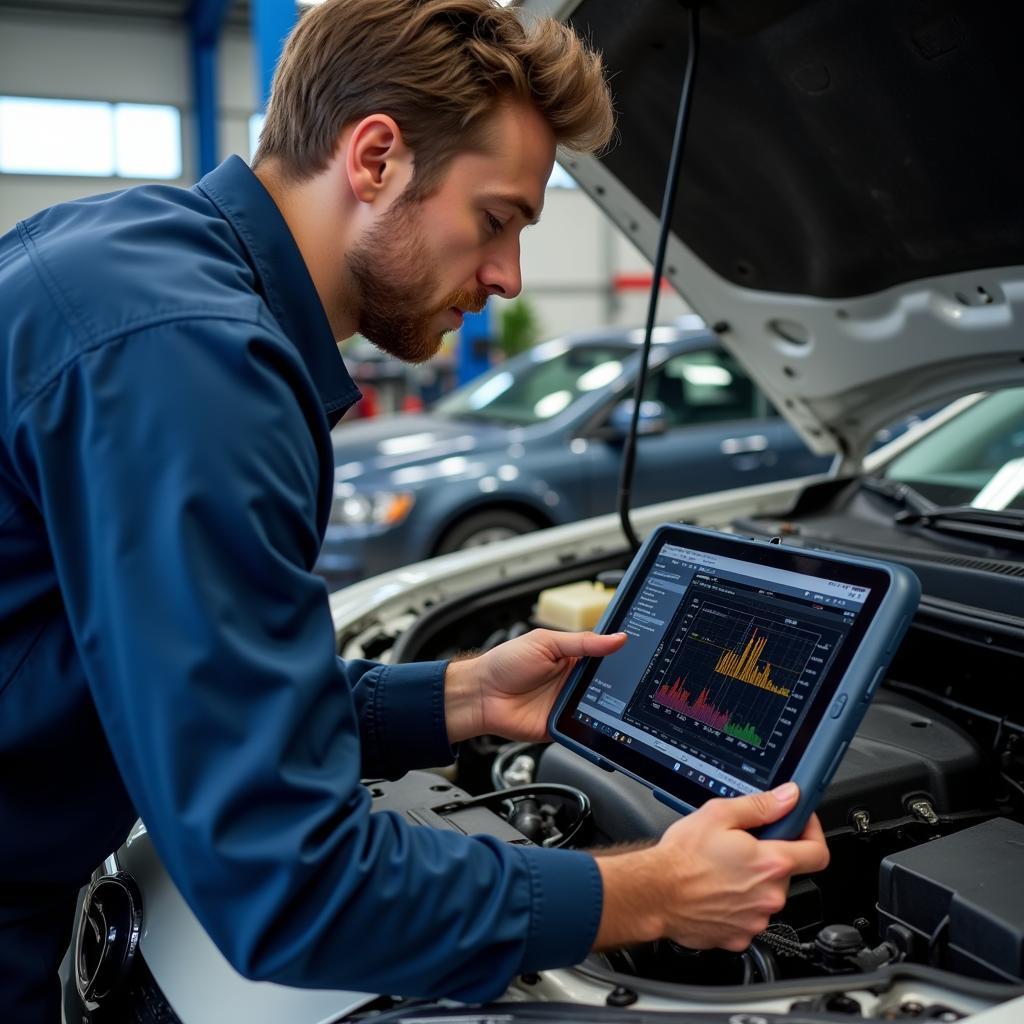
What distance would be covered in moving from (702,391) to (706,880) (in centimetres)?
429

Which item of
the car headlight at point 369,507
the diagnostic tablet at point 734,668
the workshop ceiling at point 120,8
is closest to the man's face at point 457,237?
the diagnostic tablet at point 734,668

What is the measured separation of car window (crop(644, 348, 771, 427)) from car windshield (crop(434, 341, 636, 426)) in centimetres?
22

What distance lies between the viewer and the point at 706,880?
0.98m

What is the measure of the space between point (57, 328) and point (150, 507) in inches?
7.6

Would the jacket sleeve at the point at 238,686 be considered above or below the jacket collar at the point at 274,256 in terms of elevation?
below

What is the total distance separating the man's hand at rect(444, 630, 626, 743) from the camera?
1380 mm

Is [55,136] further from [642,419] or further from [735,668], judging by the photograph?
[735,668]

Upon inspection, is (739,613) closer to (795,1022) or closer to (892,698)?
(795,1022)

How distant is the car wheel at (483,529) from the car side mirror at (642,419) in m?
0.58

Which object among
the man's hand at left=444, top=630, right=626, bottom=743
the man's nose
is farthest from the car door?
the man's nose

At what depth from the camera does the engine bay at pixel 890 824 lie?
106 cm

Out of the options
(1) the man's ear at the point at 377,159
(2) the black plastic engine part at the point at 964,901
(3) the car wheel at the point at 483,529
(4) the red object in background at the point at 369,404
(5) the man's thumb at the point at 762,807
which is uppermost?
(1) the man's ear at the point at 377,159

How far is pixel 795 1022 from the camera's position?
0.92 m

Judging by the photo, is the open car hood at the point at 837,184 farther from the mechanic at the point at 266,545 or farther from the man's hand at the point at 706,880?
the man's hand at the point at 706,880
